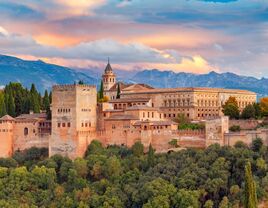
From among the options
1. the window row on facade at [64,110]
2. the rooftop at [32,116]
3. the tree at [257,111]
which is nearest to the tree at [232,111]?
the tree at [257,111]

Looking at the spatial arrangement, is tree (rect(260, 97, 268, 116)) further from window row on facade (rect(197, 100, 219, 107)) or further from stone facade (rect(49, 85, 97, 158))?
stone facade (rect(49, 85, 97, 158))

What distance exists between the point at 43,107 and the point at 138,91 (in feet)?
28.9

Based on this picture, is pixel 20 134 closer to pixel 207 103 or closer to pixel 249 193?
pixel 207 103

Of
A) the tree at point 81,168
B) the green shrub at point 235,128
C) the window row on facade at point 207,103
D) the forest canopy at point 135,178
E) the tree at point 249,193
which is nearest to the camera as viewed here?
the tree at point 249,193

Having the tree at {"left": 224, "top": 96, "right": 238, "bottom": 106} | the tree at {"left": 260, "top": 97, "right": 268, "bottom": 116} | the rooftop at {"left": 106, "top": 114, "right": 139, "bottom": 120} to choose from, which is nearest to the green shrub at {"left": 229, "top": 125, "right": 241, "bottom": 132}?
the tree at {"left": 260, "top": 97, "right": 268, "bottom": 116}

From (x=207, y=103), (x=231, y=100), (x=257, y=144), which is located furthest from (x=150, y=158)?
(x=207, y=103)

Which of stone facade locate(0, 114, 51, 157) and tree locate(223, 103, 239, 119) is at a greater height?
tree locate(223, 103, 239, 119)

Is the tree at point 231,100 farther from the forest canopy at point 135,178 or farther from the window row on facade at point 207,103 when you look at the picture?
the forest canopy at point 135,178

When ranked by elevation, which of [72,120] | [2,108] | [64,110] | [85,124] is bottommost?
Result: [85,124]

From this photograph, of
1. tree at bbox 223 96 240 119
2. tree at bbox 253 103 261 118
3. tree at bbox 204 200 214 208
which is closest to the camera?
tree at bbox 204 200 214 208

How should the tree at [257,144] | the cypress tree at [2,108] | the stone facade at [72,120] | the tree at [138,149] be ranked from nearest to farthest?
the tree at [257,144] < the tree at [138,149] < the stone facade at [72,120] < the cypress tree at [2,108]

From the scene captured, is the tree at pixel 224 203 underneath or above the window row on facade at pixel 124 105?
underneath

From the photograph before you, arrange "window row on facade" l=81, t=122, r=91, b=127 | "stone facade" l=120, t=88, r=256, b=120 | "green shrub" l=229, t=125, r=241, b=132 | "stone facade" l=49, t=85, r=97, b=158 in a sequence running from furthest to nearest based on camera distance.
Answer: "stone facade" l=120, t=88, r=256, b=120 < "window row on facade" l=81, t=122, r=91, b=127 < "stone facade" l=49, t=85, r=97, b=158 < "green shrub" l=229, t=125, r=241, b=132

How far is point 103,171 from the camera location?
45.4 meters
